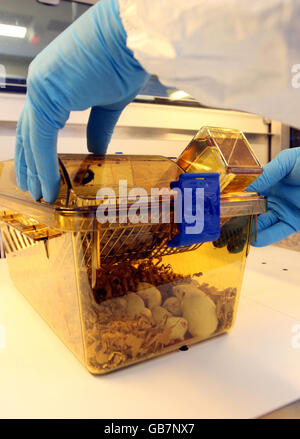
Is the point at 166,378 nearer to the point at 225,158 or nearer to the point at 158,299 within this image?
the point at 158,299

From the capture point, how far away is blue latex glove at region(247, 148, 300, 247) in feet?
2.15

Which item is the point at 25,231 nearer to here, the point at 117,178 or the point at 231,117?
the point at 117,178

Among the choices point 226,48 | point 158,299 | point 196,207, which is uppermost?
point 226,48

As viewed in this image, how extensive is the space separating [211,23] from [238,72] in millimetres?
54

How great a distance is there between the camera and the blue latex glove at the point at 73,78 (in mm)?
421

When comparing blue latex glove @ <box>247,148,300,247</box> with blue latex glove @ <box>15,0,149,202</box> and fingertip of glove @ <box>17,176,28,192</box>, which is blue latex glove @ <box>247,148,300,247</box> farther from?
fingertip of glove @ <box>17,176,28,192</box>

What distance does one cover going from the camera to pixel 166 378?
0.50 meters

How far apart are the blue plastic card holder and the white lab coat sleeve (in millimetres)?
120

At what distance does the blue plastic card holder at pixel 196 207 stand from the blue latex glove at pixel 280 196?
0.66 feet

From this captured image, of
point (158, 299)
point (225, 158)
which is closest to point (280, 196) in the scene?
point (225, 158)

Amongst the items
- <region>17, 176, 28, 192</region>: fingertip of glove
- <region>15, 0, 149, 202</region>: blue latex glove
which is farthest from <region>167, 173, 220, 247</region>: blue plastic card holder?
<region>17, 176, 28, 192</region>: fingertip of glove

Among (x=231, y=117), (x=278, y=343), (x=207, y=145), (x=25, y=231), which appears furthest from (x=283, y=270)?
(x=231, y=117)

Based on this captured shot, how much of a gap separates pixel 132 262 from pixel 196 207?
15cm

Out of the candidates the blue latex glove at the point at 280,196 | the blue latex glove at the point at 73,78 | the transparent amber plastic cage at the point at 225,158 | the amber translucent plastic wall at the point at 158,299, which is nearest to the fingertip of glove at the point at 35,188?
the blue latex glove at the point at 73,78
